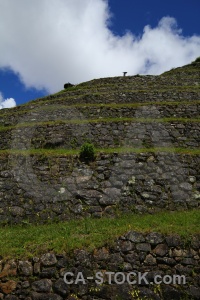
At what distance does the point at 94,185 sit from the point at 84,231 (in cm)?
343

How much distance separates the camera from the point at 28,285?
1039 cm

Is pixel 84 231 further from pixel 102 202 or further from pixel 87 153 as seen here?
pixel 87 153

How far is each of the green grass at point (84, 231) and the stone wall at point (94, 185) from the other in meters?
0.61

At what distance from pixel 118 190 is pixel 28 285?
250 inches

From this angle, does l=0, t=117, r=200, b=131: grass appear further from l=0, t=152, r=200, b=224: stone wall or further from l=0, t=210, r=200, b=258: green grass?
l=0, t=210, r=200, b=258: green grass

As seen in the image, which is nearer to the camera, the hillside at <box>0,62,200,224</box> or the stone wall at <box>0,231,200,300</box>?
the stone wall at <box>0,231,200,300</box>

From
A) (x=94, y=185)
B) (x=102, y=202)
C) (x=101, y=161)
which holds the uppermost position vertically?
(x=101, y=161)

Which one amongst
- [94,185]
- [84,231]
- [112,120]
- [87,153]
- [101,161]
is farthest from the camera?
[112,120]

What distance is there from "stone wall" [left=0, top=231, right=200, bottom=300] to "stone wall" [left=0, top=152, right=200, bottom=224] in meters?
3.13

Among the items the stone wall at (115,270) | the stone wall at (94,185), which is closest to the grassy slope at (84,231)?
the stone wall at (115,270)

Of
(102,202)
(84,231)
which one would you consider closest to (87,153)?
(102,202)

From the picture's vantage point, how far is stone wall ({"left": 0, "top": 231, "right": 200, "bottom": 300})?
10258 mm

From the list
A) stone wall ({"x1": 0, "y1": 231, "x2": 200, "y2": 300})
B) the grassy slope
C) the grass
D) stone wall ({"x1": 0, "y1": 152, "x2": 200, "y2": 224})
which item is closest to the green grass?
the grassy slope

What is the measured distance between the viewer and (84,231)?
12.4m
